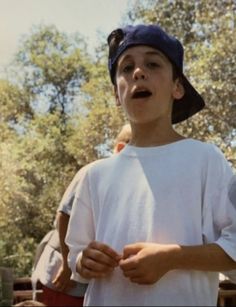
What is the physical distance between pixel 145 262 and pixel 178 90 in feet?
0.97

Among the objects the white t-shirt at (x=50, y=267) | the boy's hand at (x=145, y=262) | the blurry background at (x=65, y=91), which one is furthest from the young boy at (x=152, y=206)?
the blurry background at (x=65, y=91)

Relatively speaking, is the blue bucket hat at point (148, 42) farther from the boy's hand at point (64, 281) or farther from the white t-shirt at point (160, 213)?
the boy's hand at point (64, 281)

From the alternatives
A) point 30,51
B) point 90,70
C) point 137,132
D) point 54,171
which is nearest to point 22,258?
point 54,171

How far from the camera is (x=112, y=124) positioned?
616 cm

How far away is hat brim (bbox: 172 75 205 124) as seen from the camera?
792 millimetres

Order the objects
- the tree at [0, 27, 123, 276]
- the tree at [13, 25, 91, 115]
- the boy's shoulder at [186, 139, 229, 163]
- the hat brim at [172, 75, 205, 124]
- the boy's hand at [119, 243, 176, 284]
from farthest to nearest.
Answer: the tree at [13, 25, 91, 115]
the tree at [0, 27, 123, 276]
the hat brim at [172, 75, 205, 124]
the boy's shoulder at [186, 139, 229, 163]
the boy's hand at [119, 243, 176, 284]

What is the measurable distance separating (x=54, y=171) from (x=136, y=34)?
711 cm

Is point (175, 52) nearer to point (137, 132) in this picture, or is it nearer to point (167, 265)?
point (137, 132)

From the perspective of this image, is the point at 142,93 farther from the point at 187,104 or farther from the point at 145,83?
the point at 187,104

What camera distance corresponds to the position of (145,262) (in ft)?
1.81

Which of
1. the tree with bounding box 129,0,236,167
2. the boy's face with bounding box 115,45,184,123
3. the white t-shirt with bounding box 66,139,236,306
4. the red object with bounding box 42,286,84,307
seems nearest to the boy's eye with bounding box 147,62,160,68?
the boy's face with bounding box 115,45,184,123

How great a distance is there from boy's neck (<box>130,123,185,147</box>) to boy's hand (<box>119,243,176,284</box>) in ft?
0.57

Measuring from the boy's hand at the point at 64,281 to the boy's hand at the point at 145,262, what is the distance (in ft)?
2.17

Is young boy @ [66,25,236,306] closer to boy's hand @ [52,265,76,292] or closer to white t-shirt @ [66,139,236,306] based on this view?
white t-shirt @ [66,139,236,306]
